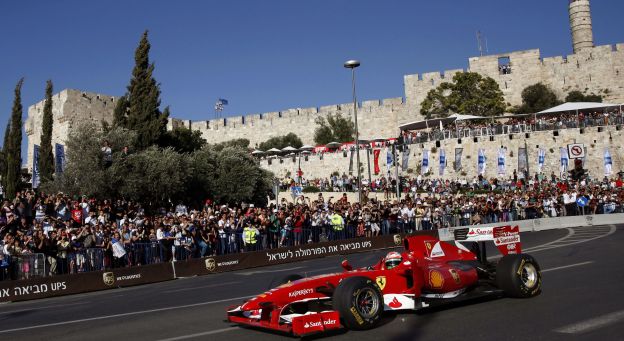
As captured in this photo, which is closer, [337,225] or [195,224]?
[195,224]

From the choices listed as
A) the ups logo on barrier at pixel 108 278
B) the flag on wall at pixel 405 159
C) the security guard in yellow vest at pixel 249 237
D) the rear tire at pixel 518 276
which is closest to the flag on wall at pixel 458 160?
the flag on wall at pixel 405 159

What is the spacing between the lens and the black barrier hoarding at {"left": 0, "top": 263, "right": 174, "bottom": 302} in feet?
50.5

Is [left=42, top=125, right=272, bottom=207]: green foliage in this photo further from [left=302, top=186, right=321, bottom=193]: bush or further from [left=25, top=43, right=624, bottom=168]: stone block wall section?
[left=25, top=43, right=624, bottom=168]: stone block wall section

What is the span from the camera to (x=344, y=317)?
294 inches

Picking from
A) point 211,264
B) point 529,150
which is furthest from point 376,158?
point 211,264

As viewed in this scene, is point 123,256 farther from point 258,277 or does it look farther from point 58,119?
point 58,119

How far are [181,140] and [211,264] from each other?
24538 millimetres

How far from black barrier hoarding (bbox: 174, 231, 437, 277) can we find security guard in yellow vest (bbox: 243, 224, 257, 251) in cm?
50

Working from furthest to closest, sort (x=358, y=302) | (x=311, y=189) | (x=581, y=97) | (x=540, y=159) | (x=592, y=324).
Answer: (x=581, y=97)
(x=311, y=189)
(x=540, y=159)
(x=358, y=302)
(x=592, y=324)

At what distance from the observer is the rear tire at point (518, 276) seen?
30.1 feet

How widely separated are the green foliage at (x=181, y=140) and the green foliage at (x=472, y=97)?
25639 millimetres

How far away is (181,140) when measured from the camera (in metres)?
42.8

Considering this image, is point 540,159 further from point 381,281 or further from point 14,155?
point 381,281

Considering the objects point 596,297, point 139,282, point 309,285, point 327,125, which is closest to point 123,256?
point 139,282
